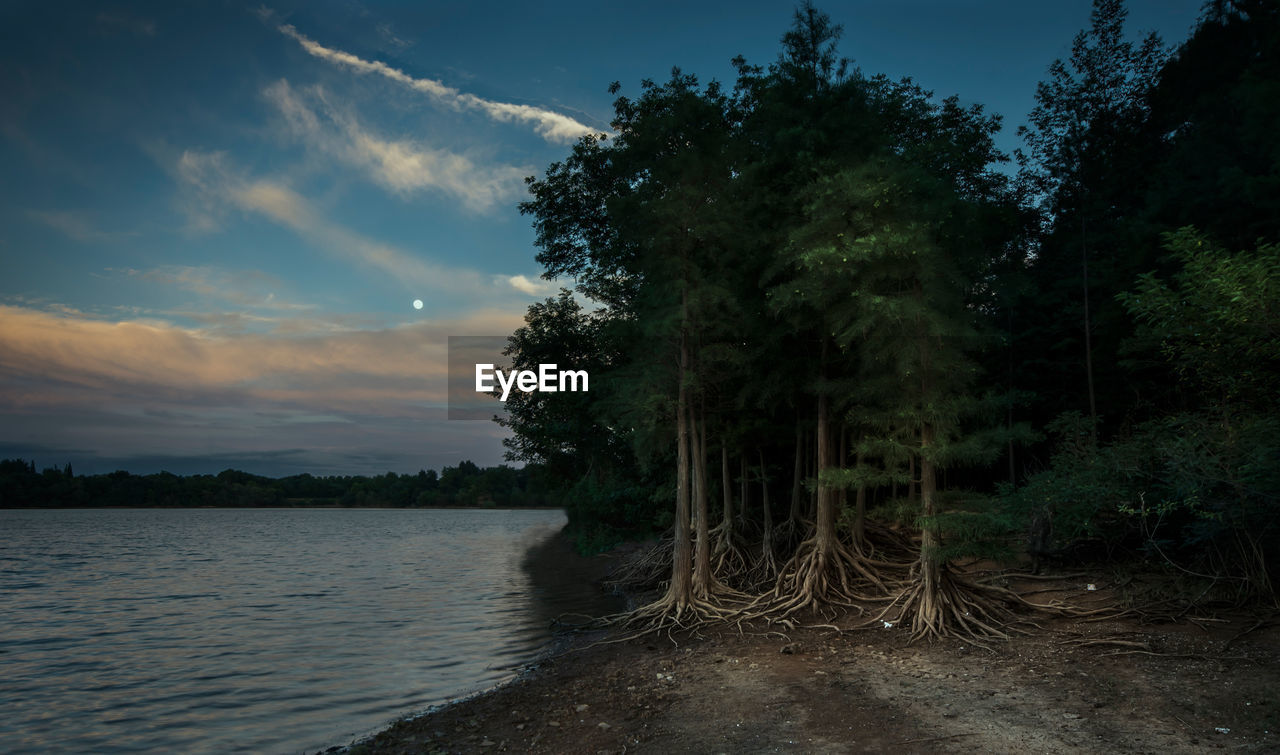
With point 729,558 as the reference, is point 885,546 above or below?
above

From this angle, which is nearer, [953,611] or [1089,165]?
[953,611]

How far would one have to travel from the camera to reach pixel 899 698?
865cm

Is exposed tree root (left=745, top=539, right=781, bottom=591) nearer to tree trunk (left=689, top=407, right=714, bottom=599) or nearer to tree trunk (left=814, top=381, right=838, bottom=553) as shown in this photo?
tree trunk (left=689, top=407, right=714, bottom=599)

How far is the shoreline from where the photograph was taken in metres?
7.29

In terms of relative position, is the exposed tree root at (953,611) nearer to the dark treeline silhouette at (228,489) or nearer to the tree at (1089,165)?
the tree at (1089,165)

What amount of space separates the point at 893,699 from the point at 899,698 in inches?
3.4

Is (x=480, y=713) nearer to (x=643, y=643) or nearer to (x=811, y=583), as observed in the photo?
(x=643, y=643)

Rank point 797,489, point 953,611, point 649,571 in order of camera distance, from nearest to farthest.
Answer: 1. point 953,611
2. point 797,489
3. point 649,571

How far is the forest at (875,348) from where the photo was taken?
11578mm

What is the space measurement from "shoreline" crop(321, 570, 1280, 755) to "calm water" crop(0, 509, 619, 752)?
7.40ft

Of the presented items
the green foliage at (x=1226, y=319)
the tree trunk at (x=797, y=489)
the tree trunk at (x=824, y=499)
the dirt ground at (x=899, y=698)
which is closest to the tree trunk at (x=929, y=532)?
the dirt ground at (x=899, y=698)

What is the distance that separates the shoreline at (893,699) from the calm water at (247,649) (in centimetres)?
226

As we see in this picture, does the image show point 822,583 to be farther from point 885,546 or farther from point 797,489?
point 885,546

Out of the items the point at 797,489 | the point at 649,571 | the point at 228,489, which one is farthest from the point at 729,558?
the point at 228,489
